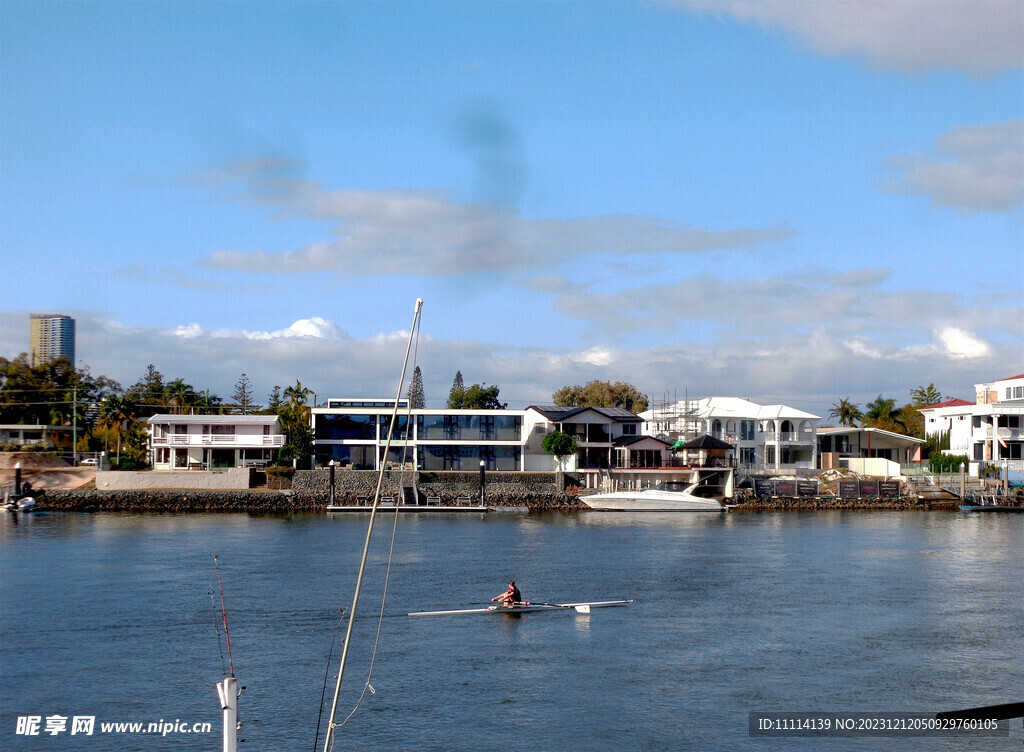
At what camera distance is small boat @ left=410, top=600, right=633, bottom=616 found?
38.5 metres

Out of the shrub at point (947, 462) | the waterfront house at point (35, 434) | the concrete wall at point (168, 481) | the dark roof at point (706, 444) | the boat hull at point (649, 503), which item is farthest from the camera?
the waterfront house at point (35, 434)

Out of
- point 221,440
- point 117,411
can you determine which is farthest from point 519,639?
point 117,411

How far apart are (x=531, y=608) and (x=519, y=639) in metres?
4.16

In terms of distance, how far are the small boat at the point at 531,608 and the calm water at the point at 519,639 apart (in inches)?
19.0

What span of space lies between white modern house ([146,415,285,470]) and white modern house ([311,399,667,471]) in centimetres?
483

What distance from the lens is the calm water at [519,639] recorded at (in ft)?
85.0

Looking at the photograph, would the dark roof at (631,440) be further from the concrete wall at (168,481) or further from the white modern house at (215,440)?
the concrete wall at (168,481)

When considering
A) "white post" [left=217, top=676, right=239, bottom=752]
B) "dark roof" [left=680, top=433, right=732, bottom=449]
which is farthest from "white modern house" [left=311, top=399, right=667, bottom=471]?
"white post" [left=217, top=676, right=239, bottom=752]

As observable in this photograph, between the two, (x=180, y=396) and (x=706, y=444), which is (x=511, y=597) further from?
(x=180, y=396)

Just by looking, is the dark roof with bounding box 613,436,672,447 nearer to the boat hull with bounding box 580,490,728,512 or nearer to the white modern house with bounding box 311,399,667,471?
the white modern house with bounding box 311,399,667,471

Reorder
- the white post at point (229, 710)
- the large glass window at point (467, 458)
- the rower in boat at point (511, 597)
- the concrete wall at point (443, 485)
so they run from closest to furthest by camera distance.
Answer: the white post at point (229, 710)
the rower in boat at point (511, 597)
the concrete wall at point (443, 485)
the large glass window at point (467, 458)

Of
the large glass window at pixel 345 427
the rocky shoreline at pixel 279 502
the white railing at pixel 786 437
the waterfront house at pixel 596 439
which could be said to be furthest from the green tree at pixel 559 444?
the white railing at pixel 786 437

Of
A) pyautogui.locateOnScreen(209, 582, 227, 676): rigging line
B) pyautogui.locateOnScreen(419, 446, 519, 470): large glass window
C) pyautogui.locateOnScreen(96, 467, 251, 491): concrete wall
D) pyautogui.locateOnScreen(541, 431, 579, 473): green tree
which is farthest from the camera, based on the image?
pyautogui.locateOnScreen(419, 446, 519, 470): large glass window

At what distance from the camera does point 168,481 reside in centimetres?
8831
